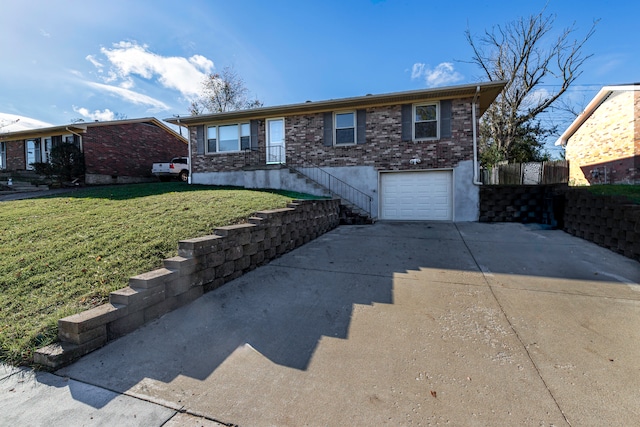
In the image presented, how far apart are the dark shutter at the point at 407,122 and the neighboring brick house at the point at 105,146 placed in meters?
16.3

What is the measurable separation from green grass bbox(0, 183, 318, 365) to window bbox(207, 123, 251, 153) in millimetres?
6284

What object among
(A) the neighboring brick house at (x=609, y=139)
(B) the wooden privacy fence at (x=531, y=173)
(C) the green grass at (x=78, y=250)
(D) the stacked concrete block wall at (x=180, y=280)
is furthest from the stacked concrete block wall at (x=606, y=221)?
(B) the wooden privacy fence at (x=531, y=173)

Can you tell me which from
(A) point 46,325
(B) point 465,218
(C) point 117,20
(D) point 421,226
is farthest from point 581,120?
(A) point 46,325

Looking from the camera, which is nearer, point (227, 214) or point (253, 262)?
point (253, 262)

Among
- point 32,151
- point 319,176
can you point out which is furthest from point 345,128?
point 32,151

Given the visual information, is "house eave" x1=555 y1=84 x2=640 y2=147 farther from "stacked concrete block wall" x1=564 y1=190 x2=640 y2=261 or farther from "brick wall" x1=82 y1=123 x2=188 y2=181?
"brick wall" x1=82 y1=123 x2=188 y2=181

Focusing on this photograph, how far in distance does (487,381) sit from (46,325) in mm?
3936

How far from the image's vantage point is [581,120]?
16453 millimetres

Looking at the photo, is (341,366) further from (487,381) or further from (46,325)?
(46,325)

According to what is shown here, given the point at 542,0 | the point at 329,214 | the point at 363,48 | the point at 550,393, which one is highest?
the point at 542,0

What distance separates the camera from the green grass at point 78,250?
9.61 ft

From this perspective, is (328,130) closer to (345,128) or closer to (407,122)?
(345,128)

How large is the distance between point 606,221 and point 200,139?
14315 mm

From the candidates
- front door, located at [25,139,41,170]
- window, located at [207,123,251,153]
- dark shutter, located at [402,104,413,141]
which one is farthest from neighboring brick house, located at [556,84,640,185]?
front door, located at [25,139,41,170]
